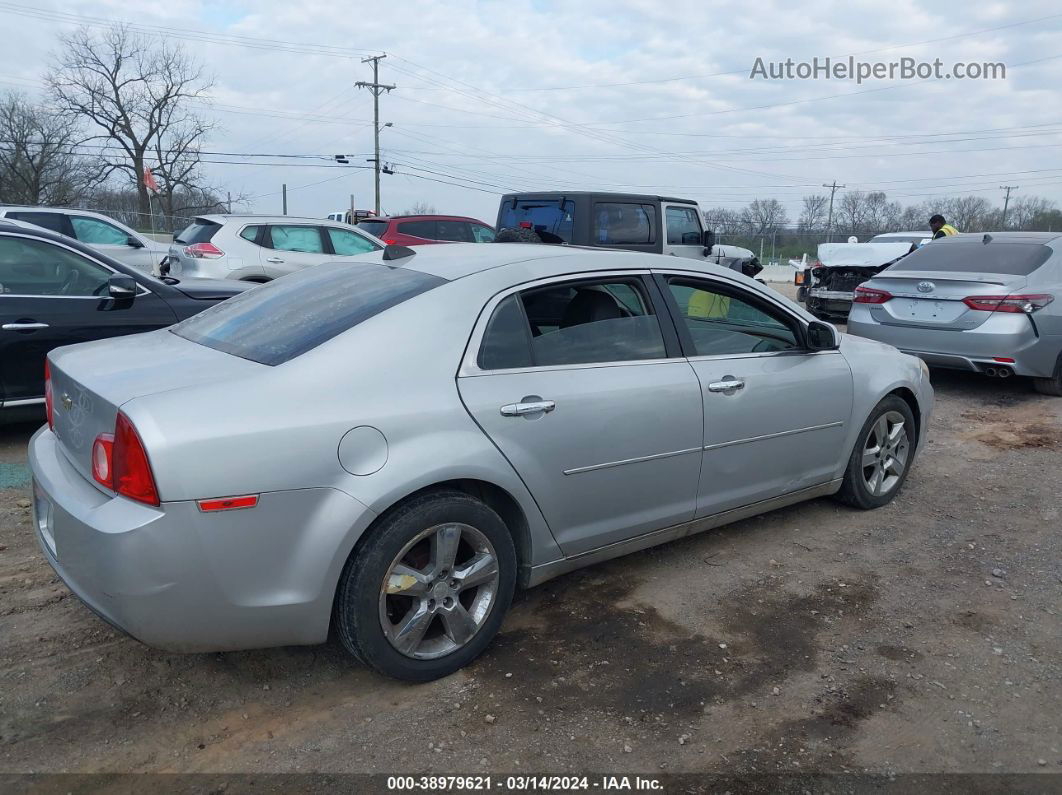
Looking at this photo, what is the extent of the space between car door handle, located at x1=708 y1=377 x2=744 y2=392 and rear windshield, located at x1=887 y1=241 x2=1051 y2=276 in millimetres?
5267

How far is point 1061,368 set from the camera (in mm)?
7781

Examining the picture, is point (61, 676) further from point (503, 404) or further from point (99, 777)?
point (503, 404)

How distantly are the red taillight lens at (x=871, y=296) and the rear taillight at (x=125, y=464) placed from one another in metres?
7.54

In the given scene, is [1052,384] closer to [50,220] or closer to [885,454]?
[885,454]

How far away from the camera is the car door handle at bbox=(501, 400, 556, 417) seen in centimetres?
305

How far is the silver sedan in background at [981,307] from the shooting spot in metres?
7.41

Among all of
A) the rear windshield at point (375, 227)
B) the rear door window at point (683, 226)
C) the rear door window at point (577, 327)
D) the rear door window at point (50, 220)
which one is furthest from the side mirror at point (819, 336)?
the rear windshield at point (375, 227)

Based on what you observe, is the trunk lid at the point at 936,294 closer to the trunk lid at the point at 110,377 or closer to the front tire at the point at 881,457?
the front tire at the point at 881,457

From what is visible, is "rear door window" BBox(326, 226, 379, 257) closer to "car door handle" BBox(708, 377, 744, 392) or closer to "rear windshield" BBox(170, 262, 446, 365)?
"rear windshield" BBox(170, 262, 446, 365)

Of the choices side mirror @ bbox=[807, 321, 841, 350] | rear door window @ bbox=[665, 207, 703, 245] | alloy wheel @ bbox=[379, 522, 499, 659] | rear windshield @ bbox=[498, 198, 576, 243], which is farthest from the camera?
rear door window @ bbox=[665, 207, 703, 245]

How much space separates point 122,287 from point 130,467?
3518 millimetres

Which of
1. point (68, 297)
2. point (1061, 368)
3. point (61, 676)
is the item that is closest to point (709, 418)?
point (61, 676)

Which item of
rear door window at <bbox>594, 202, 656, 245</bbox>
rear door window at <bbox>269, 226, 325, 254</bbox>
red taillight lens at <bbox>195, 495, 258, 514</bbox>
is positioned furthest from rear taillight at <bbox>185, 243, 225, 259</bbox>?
red taillight lens at <bbox>195, 495, 258, 514</bbox>

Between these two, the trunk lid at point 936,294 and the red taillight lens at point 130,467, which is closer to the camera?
the red taillight lens at point 130,467
